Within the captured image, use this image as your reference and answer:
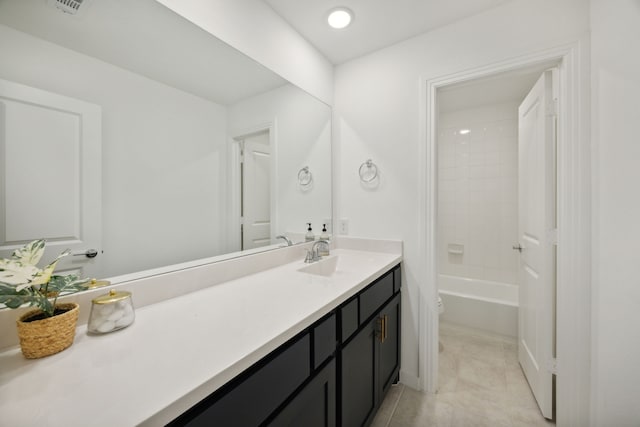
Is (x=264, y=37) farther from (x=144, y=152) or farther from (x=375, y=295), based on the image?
(x=375, y=295)

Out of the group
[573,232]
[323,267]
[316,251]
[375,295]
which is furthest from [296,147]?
[573,232]

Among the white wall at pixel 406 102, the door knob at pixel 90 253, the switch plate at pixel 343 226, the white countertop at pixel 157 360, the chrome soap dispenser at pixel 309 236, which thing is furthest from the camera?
the switch plate at pixel 343 226

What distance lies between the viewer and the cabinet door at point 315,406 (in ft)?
2.49

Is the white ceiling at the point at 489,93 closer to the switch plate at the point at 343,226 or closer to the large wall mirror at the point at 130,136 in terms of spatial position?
the switch plate at the point at 343,226

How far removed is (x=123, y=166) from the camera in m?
0.94

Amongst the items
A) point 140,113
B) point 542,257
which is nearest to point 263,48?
point 140,113

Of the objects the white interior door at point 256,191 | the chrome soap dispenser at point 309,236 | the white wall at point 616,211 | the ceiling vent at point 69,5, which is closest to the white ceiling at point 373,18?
the white wall at point 616,211

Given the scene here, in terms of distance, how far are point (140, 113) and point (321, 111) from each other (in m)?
1.26

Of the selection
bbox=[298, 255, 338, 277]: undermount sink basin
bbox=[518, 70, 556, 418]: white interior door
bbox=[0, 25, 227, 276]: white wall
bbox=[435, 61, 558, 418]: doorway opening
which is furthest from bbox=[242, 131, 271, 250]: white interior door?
bbox=[518, 70, 556, 418]: white interior door

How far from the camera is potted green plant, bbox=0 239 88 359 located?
60cm

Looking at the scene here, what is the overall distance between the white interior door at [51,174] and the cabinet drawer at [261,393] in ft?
2.19

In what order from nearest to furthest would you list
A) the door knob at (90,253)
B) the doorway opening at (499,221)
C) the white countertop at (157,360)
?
the white countertop at (157,360) < the door knob at (90,253) < the doorway opening at (499,221)

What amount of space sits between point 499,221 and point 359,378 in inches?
103

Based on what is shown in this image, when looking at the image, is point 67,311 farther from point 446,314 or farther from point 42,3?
point 446,314
